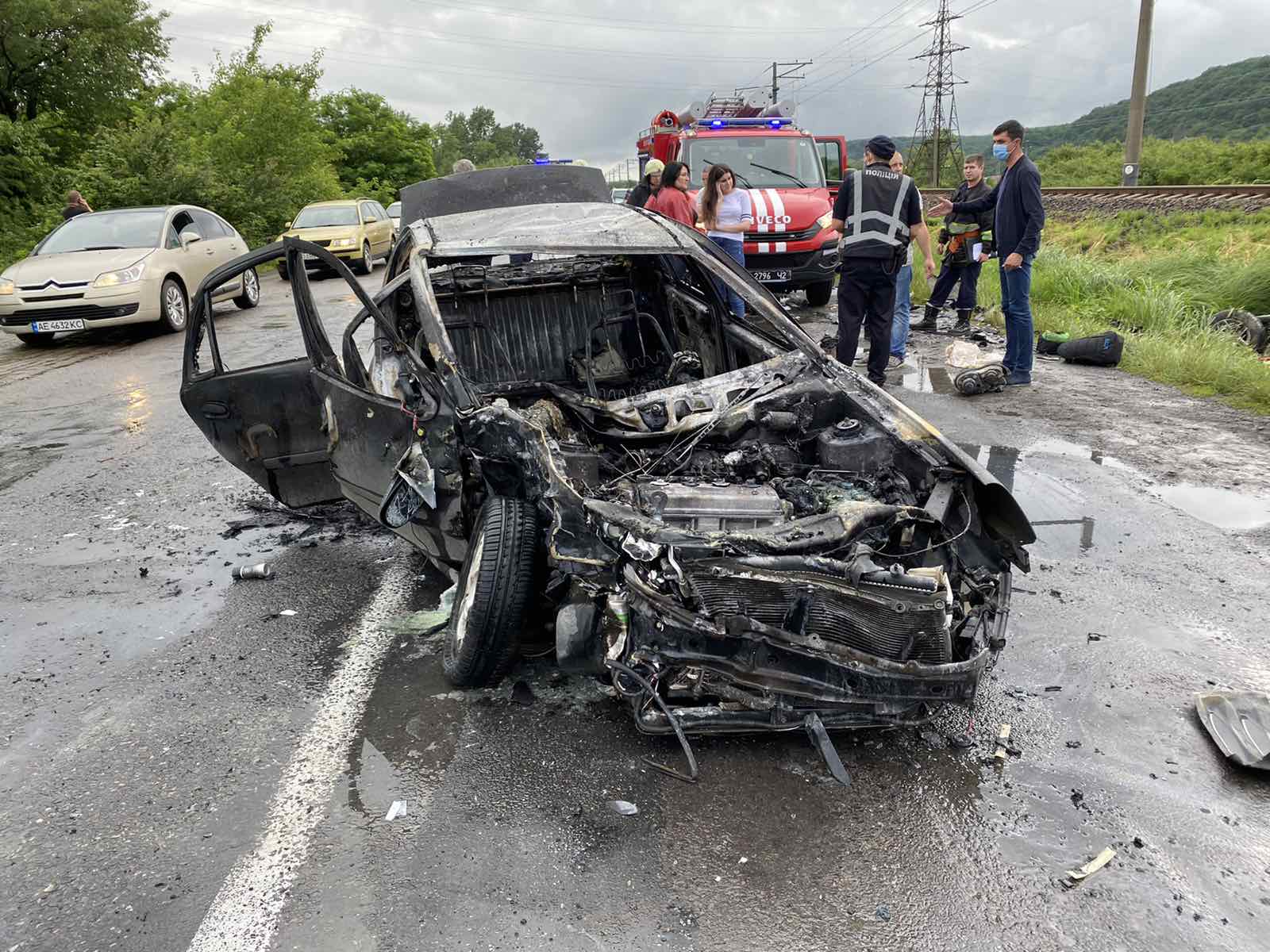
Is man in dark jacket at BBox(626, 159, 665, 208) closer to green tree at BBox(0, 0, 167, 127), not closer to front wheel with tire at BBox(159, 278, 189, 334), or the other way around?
front wheel with tire at BBox(159, 278, 189, 334)

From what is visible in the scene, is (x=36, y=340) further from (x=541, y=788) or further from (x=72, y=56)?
(x=72, y=56)

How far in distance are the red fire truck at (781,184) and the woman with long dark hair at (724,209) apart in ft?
5.86

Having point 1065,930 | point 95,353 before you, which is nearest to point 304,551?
point 1065,930

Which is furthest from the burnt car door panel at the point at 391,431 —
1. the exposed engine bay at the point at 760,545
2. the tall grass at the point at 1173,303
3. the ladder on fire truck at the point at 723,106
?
the ladder on fire truck at the point at 723,106

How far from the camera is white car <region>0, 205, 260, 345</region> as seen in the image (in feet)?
32.1

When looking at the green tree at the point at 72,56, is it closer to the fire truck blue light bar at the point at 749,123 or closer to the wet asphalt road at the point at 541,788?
the fire truck blue light bar at the point at 749,123

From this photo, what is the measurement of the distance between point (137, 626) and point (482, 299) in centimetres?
256

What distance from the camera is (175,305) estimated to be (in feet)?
35.6

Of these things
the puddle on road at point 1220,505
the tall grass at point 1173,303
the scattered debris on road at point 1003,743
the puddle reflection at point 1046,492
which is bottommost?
the puddle on road at point 1220,505

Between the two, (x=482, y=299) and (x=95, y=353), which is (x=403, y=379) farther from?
(x=95, y=353)

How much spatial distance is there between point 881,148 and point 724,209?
175 cm

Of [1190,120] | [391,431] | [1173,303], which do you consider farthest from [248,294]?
[1190,120]

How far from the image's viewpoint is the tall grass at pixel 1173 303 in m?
7.52

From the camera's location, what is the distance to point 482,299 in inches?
207
